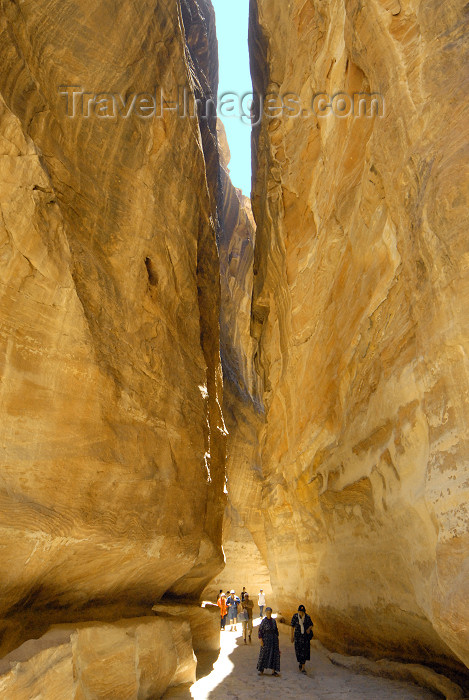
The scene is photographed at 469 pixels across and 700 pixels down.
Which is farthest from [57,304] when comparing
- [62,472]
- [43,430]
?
[62,472]

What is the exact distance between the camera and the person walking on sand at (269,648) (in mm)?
8234

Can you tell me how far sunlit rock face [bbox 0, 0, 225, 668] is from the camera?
5566 mm

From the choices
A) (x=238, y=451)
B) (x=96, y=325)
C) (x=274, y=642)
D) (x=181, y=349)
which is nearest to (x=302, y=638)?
(x=274, y=642)

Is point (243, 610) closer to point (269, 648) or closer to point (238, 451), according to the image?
point (269, 648)

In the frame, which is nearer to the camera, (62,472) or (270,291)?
(62,472)

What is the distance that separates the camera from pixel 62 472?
5754mm

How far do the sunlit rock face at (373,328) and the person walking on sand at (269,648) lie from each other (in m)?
1.48

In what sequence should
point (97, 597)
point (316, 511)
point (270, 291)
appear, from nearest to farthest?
1. point (97, 597)
2. point (316, 511)
3. point (270, 291)

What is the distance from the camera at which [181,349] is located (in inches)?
357

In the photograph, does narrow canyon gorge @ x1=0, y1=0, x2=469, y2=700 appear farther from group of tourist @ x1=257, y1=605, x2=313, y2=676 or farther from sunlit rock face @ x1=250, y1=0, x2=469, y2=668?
group of tourist @ x1=257, y1=605, x2=313, y2=676

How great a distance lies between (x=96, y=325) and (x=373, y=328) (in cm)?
399

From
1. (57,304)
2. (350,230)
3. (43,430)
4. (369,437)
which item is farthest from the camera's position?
(350,230)

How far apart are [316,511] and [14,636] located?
714cm

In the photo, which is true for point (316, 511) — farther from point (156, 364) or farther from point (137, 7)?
point (137, 7)
